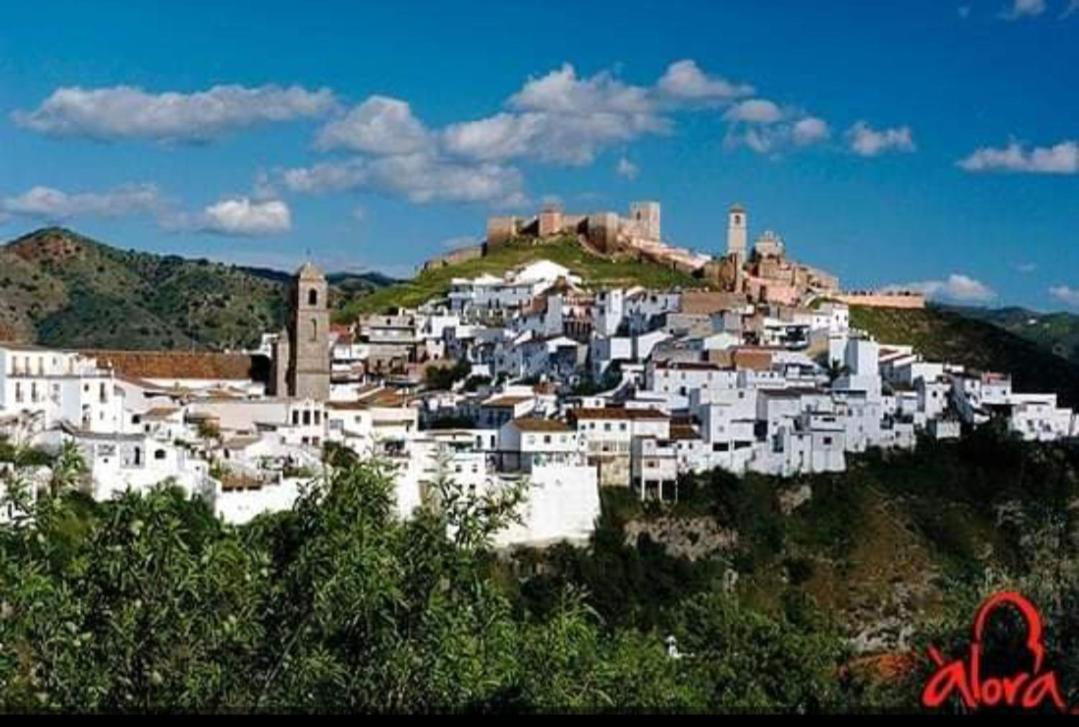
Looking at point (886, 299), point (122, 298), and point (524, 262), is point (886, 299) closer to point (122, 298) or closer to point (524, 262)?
point (524, 262)

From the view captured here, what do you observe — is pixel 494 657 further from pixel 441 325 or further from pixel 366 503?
pixel 441 325

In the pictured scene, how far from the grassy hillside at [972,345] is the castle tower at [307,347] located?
19.7 meters

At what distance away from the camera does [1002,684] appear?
8.52 m

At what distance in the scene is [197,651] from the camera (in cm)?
733

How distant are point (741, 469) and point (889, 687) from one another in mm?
18697

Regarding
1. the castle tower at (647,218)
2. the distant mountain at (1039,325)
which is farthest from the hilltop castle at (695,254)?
the distant mountain at (1039,325)

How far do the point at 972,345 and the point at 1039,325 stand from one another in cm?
6183

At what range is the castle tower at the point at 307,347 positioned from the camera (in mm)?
34188

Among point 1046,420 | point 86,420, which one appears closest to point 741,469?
point 1046,420

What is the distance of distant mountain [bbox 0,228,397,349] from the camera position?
57.7 metres

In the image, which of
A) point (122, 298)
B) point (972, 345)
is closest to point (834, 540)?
point (972, 345)

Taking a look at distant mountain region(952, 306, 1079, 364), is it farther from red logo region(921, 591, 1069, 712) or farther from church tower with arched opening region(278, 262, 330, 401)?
red logo region(921, 591, 1069, 712)

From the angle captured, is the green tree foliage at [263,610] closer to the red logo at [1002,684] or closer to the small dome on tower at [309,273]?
the red logo at [1002,684]

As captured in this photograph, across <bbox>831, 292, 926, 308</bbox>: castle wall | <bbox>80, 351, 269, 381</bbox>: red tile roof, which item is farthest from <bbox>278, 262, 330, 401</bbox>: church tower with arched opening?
<bbox>831, 292, 926, 308</bbox>: castle wall
